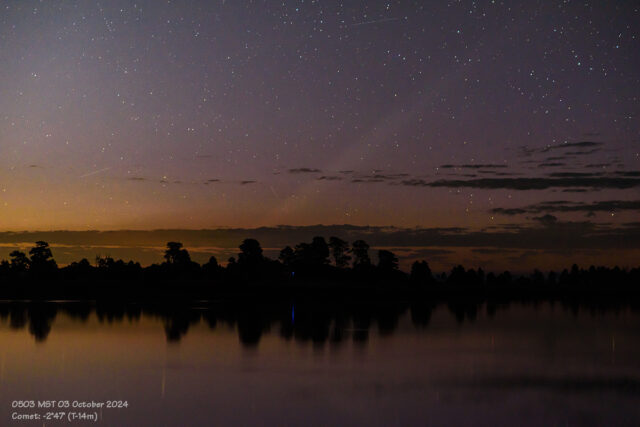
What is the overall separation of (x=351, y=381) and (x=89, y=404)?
743 cm

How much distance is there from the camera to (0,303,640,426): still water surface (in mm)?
16469

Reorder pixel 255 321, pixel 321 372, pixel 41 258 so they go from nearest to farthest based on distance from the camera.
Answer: pixel 321 372
pixel 255 321
pixel 41 258

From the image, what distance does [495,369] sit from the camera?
2348cm

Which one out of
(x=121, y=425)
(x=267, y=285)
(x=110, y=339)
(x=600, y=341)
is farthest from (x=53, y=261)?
(x=121, y=425)

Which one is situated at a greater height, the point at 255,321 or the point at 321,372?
the point at 321,372

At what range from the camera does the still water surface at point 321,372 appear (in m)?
16.5

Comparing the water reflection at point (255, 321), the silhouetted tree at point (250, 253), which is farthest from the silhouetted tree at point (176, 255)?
the water reflection at point (255, 321)

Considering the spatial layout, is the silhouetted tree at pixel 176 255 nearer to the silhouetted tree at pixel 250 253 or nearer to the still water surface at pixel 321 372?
the silhouetted tree at pixel 250 253

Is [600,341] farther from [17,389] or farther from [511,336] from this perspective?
[17,389]

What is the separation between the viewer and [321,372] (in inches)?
868

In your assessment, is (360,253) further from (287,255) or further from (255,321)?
(255,321)

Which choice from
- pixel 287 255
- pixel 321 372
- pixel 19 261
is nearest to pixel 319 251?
pixel 287 255

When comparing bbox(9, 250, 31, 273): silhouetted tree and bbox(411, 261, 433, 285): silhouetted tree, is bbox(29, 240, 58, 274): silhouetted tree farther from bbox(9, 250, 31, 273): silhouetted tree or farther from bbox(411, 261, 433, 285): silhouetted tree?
bbox(411, 261, 433, 285): silhouetted tree

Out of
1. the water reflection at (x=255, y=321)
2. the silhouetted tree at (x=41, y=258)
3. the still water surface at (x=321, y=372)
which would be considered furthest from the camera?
the silhouetted tree at (x=41, y=258)
